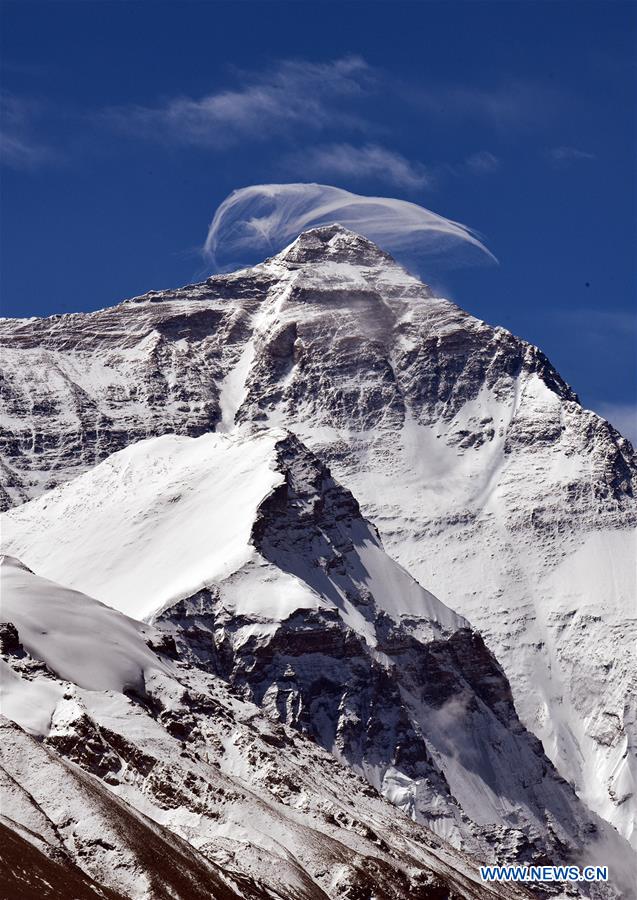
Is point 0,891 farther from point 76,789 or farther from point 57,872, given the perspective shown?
point 76,789

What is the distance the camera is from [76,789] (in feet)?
644

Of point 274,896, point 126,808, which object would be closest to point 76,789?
point 126,808

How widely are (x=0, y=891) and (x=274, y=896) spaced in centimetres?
3451

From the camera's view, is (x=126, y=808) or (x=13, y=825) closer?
(x=13, y=825)

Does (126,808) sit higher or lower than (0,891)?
higher

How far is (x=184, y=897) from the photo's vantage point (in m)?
184

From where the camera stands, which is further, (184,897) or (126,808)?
(126,808)

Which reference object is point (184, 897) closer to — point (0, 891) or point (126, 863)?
point (126, 863)

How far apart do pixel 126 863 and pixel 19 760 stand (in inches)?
653

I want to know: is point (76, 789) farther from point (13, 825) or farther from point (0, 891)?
point (0, 891)

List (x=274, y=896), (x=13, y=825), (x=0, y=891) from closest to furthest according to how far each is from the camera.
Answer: (x=0, y=891)
(x=13, y=825)
(x=274, y=896)

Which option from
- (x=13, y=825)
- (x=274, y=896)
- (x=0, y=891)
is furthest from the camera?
(x=274, y=896)

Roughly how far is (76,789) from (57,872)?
64.9 feet

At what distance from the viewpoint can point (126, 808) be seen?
654ft
